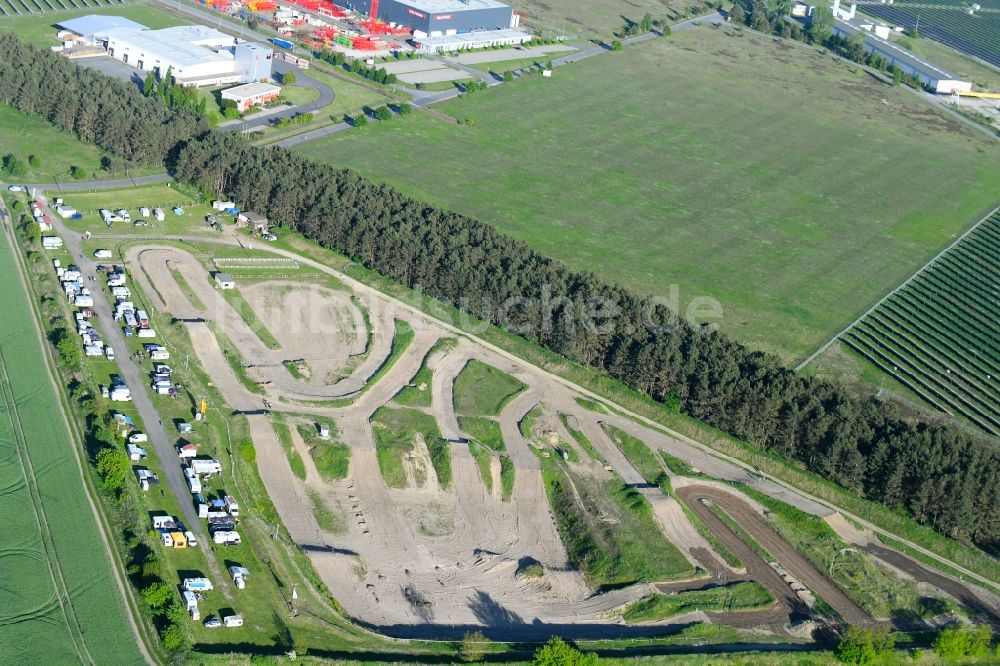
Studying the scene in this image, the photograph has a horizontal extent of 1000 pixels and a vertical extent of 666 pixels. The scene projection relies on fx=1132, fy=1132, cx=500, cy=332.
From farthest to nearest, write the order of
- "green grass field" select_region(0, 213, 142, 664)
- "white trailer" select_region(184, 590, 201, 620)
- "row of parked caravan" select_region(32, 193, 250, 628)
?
"row of parked caravan" select_region(32, 193, 250, 628) → "white trailer" select_region(184, 590, 201, 620) → "green grass field" select_region(0, 213, 142, 664)

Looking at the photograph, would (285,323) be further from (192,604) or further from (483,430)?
(192,604)

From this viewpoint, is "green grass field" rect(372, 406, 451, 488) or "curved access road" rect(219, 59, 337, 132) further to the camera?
"curved access road" rect(219, 59, 337, 132)

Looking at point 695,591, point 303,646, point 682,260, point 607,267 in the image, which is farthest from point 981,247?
point 303,646

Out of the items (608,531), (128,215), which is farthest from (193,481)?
(128,215)

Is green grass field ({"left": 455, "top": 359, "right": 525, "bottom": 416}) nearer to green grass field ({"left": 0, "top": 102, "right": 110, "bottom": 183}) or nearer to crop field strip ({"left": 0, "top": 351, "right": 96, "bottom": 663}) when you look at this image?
crop field strip ({"left": 0, "top": 351, "right": 96, "bottom": 663})

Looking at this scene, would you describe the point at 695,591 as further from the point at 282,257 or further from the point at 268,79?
the point at 268,79

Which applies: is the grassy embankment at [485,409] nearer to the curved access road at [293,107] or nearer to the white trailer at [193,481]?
the white trailer at [193,481]

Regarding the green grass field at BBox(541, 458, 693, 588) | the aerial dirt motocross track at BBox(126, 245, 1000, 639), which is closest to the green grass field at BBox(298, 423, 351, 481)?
the aerial dirt motocross track at BBox(126, 245, 1000, 639)
